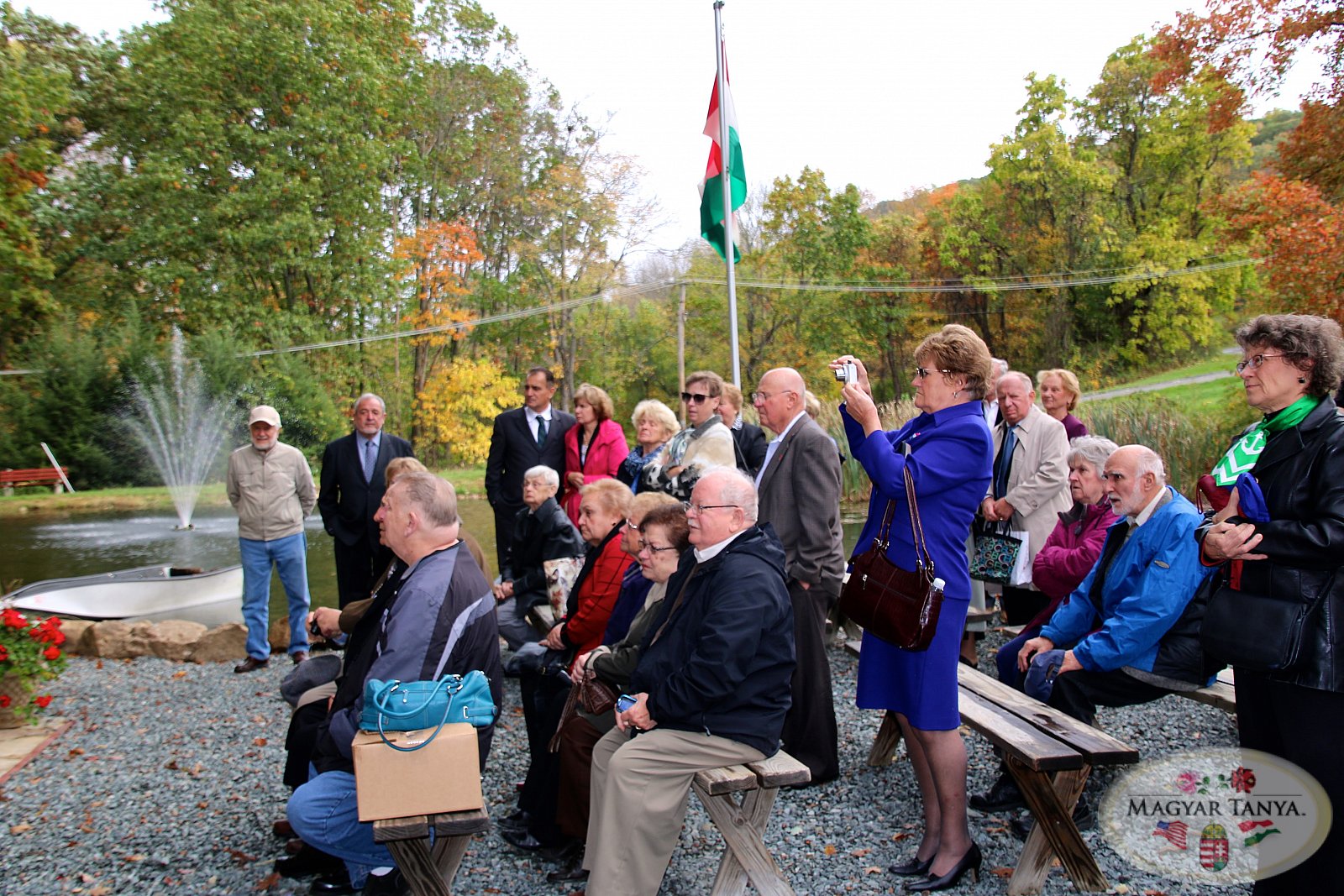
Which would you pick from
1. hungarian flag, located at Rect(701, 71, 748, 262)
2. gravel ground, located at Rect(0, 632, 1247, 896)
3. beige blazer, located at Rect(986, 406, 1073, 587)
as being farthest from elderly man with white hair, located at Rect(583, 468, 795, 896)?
hungarian flag, located at Rect(701, 71, 748, 262)

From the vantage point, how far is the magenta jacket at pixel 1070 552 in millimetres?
4457

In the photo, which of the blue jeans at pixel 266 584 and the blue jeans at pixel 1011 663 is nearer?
the blue jeans at pixel 1011 663

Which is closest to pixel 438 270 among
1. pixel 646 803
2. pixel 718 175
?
pixel 718 175

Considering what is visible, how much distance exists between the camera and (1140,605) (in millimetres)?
3510

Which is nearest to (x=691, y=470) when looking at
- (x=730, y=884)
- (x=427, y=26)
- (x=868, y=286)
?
(x=730, y=884)

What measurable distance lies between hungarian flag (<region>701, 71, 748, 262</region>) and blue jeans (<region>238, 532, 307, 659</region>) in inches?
201

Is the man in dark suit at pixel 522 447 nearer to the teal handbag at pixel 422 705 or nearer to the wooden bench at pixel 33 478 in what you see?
the teal handbag at pixel 422 705

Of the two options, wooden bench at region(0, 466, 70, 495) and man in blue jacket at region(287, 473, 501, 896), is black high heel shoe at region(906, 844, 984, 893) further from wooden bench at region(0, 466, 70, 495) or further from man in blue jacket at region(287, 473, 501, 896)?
wooden bench at region(0, 466, 70, 495)

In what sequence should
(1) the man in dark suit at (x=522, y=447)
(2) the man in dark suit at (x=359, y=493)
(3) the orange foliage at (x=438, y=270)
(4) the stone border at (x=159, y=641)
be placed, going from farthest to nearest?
(3) the orange foliage at (x=438, y=270), (4) the stone border at (x=159, y=641), (1) the man in dark suit at (x=522, y=447), (2) the man in dark suit at (x=359, y=493)

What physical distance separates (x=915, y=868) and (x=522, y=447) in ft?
14.2

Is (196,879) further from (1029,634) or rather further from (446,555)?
(1029,634)

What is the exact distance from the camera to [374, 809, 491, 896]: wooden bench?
2859 millimetres

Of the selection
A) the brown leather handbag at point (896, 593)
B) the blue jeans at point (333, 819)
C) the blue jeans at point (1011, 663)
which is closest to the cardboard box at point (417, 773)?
the blue jeans at point (333, 819)

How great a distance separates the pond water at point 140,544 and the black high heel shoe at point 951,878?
8441 mm
